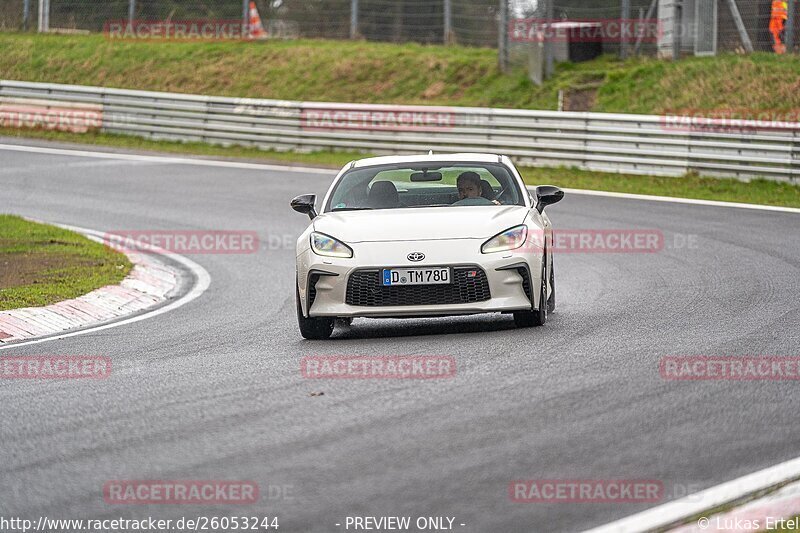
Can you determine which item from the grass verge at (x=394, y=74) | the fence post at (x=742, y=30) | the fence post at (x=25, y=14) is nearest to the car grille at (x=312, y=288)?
the grass verge at (x=394, y=74)

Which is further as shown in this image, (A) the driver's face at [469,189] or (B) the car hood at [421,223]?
(A) the driver's face at [469,189]

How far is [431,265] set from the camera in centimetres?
941

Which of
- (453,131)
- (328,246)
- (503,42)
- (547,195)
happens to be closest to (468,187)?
(547,195)

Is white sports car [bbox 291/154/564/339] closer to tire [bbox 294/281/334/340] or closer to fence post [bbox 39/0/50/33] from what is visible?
tire [bbox 294/281/334/340]

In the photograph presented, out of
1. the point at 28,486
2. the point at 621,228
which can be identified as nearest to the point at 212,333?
the point at 28,486

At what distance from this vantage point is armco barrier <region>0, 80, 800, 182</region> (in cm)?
2170

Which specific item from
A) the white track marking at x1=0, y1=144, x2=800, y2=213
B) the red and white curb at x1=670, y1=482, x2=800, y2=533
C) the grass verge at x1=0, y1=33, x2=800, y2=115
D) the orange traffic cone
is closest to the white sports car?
the red and white curb at x1=670, y1=482, x2=800, y2=533

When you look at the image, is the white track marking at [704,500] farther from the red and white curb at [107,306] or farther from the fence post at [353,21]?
the fence post at [353,21]

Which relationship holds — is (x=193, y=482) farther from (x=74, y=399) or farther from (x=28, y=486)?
(x=74, y=399)

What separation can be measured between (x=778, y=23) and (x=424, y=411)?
20711mm

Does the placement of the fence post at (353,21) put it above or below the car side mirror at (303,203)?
above

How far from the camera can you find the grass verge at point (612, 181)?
2075cm

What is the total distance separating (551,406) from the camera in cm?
685

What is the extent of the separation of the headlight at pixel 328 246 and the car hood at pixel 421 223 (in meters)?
0.05
